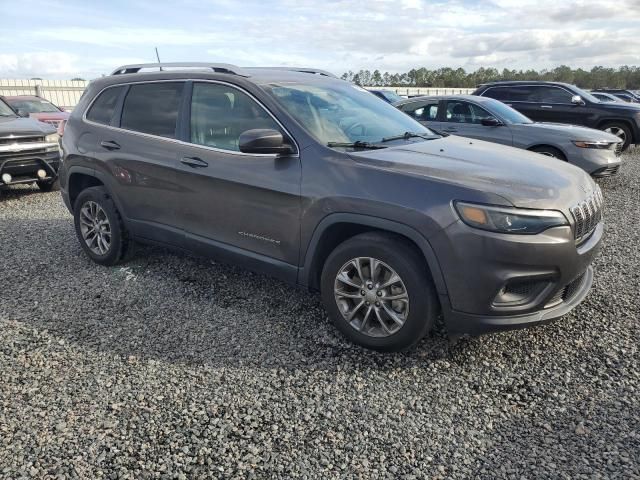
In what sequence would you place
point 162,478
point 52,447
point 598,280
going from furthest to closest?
1. point 598,280
2. point 52,447
3. point 162,478

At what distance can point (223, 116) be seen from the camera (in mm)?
3795

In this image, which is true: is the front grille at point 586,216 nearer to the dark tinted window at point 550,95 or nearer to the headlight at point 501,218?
the headlight at point 501,218

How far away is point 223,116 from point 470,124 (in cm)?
635

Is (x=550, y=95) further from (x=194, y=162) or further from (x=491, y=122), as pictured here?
(x=194, y=162)

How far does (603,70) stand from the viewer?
251 feet

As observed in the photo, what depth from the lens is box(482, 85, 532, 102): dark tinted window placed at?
12.0 m

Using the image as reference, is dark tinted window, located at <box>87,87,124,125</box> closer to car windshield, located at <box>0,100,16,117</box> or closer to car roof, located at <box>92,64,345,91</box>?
car roof, located at <box>92,64,345,91</box>

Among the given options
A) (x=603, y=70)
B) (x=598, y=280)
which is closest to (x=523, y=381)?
(x=598, y=280)

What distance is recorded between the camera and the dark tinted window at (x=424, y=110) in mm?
9656

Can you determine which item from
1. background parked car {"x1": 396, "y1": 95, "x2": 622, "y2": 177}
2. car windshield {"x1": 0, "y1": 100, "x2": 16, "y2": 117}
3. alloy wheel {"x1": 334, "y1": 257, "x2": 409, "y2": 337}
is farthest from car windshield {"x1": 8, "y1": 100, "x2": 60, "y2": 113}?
alloy wheel {"x1": 334, "y1": 257, "x2": 409, "y2": 337}

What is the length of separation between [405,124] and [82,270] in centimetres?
328

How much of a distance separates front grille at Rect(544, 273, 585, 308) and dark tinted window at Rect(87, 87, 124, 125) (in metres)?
3.95

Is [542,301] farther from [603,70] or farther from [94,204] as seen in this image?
[603,70]

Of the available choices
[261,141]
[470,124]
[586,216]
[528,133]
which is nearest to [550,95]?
[470,124]
